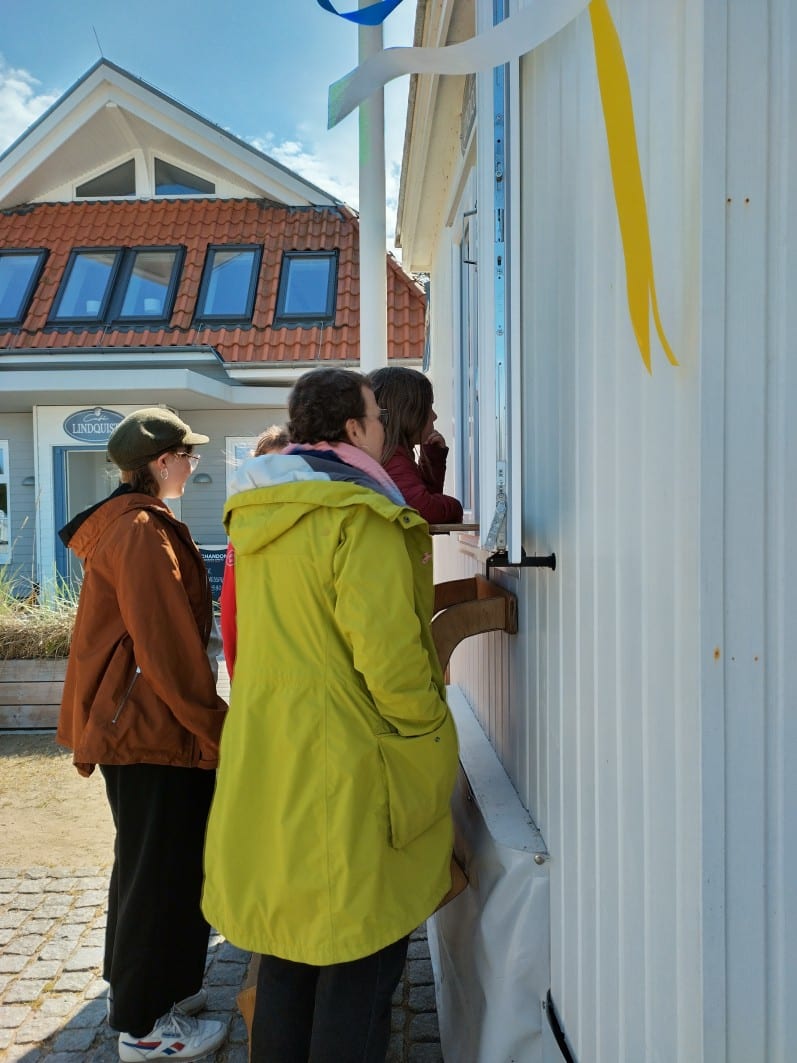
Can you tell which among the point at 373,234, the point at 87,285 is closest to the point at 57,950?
the point at 373,234

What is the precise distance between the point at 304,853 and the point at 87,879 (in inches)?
105

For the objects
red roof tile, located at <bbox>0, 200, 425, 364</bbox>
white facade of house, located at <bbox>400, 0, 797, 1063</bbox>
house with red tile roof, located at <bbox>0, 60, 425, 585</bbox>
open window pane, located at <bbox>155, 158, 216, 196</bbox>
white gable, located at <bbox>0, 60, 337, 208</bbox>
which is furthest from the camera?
open window pane, located at <bbox>155, 158, 216, 196</bbox>

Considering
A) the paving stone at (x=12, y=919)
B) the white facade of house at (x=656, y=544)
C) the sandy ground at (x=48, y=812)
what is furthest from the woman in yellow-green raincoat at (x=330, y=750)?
the sandy ground at (x=48, y=812)

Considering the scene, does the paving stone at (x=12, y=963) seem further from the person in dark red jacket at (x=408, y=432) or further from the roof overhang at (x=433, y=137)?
the roof overhang at (x=433, y=137)

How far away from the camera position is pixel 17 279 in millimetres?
13102

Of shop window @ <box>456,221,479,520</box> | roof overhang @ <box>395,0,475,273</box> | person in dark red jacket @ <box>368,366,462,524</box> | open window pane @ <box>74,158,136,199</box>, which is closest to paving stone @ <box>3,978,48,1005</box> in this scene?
person in dark red jacket @ <box>368,366,462,524</box>

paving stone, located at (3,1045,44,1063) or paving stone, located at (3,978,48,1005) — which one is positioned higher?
paving stone, located at (3,1045,44,1063)

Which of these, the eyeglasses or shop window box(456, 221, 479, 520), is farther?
shop window box(456, 221, 479, 520)

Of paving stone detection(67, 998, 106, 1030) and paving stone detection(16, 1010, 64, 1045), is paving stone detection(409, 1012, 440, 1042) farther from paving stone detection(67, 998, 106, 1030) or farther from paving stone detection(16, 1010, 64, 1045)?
paving stone detection(16, 1010, 64, 1045)

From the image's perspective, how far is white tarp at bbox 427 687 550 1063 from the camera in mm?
2000

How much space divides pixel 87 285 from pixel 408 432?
11.9 m

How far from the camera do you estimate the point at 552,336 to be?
192 centimetres

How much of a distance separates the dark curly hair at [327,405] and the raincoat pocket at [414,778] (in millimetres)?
710

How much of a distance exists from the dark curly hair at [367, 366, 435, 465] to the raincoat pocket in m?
0.94
